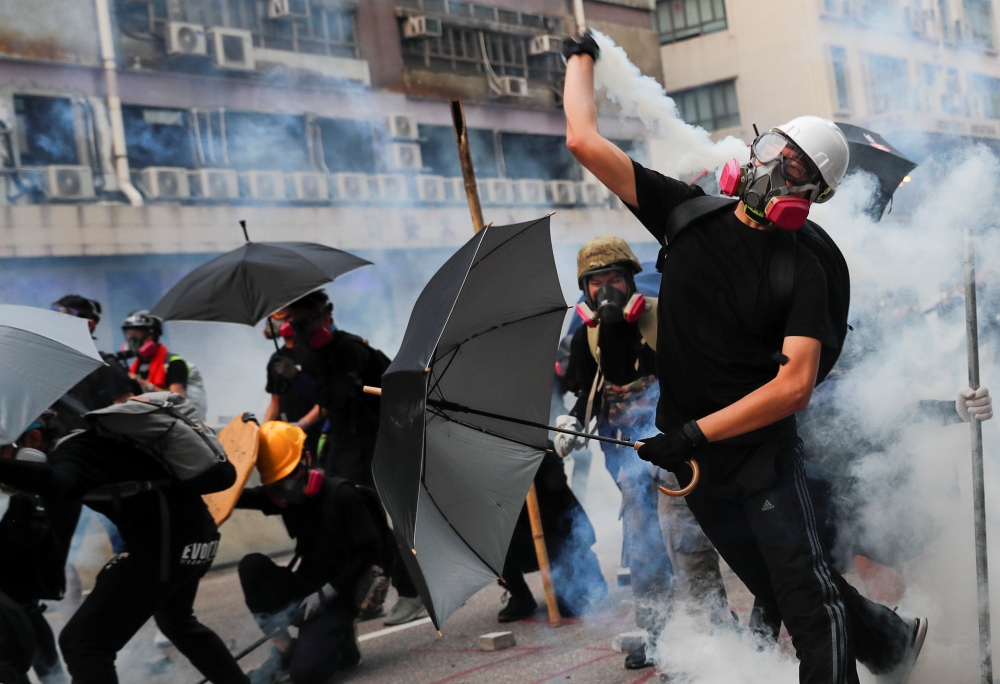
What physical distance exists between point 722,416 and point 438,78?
1364 cm

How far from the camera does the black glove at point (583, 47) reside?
302 cm

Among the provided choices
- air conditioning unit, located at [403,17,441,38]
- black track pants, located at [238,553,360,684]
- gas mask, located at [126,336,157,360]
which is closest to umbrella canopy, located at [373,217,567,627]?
black track pants, located at [238,553,360,684]

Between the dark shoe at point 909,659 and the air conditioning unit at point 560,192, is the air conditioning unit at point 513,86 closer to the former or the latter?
the air conditioning unit at point 560,192

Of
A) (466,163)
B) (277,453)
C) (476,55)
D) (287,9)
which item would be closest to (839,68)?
(466,163)

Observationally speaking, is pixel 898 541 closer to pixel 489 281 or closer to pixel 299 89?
pixel 489 281

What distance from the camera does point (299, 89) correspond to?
44.9 feet

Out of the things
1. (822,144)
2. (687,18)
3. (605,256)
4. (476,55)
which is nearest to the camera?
(822,144)

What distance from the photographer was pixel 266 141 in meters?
13.3

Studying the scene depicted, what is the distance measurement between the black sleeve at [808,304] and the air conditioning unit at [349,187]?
37.8 ft

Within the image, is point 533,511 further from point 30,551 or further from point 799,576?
point 799,576

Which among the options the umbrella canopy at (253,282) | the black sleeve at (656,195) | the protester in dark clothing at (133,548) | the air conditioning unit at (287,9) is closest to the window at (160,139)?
the air conditioning unit at (287,9)

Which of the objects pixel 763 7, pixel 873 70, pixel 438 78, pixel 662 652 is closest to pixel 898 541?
pixel 662 652

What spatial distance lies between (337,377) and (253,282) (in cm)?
69

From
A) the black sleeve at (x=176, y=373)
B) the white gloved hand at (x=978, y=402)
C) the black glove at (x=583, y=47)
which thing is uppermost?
the black glove at (x=583, y=47)
